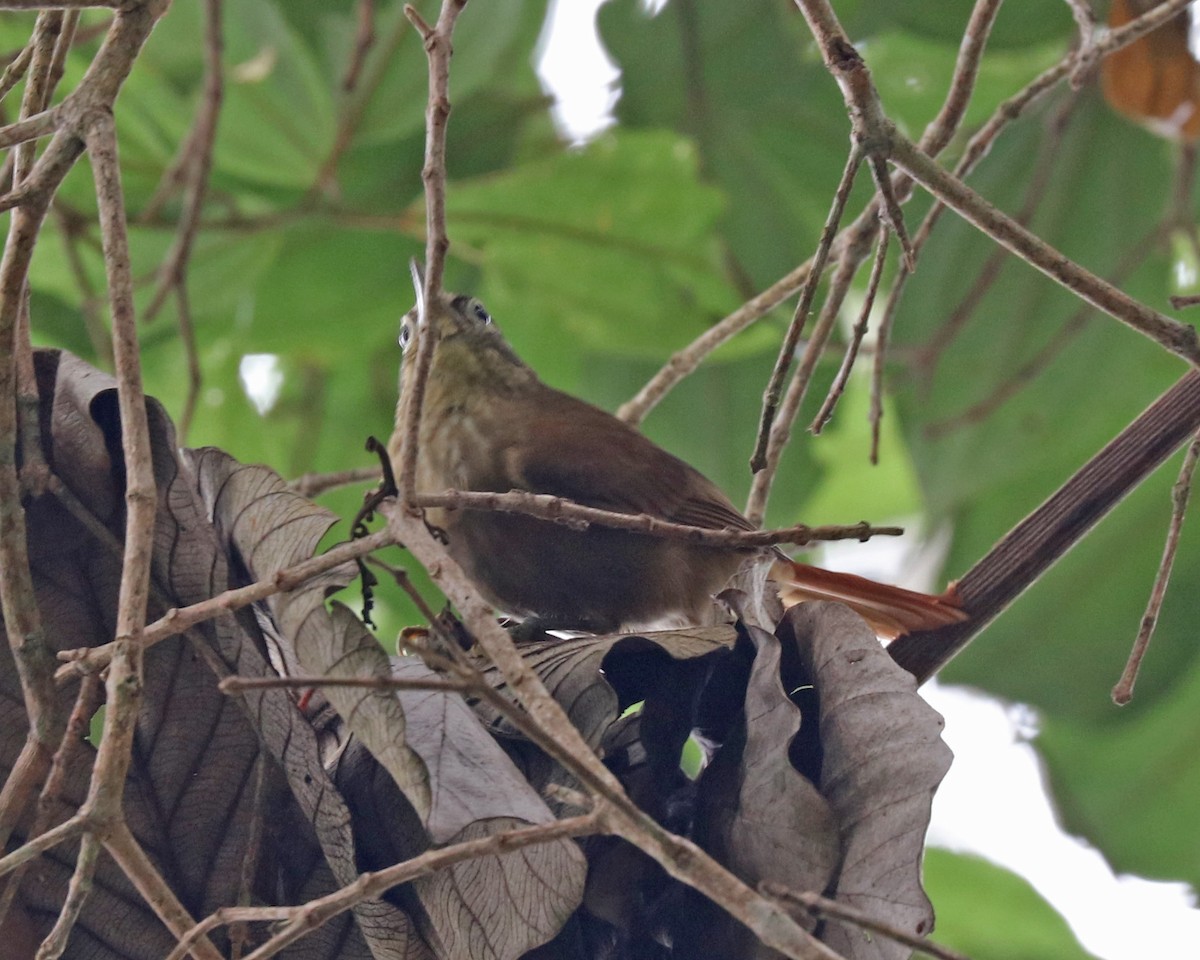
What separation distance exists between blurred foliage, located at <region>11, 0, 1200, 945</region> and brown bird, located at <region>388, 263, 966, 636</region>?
2.20 feet

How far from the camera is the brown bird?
7.13ft

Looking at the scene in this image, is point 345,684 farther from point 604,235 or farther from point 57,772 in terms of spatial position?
point 604,235

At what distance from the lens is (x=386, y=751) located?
1.25 metres

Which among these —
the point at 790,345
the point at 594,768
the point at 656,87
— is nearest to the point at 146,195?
the point at 656,87

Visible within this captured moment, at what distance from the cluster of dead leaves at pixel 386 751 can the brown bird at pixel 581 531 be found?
0.58 m

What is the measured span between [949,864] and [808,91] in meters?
1.63

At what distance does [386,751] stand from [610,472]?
1088 mm

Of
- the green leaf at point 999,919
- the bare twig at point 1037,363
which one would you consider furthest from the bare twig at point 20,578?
the green leaf at point 999,919

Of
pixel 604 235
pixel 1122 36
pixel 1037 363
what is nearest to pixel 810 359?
pixel 1122 36

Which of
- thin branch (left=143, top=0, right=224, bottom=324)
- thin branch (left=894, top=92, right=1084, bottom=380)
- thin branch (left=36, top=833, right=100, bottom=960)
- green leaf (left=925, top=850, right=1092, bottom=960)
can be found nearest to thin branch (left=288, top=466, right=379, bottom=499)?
thin branch (left=143, top=0, right=224, bottom=324)

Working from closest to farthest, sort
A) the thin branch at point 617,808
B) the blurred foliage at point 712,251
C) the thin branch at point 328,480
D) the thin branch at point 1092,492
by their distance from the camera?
the thin branch at point 617,808, the thin branch at point 1092,492, the thin branch at point 328,480, the blurred foliage at point 712,251

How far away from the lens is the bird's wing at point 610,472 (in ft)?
7.43

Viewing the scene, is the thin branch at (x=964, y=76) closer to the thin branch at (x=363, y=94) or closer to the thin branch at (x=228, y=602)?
the thin branch at (x=228, y=602)

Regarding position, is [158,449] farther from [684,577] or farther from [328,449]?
[328,449]
